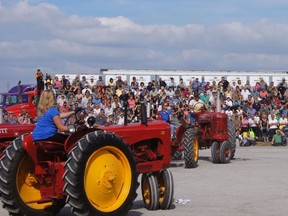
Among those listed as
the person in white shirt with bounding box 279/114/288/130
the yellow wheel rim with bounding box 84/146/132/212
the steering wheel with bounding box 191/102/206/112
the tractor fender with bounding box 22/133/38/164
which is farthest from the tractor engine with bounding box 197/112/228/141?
the tractor fender with bounding box 22/133/38/164

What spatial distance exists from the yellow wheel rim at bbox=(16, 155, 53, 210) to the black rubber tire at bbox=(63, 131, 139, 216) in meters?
0.94

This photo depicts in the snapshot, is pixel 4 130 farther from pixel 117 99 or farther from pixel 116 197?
pixel 117 99

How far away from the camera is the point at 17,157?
9828 mm

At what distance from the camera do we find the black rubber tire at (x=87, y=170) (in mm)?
9219

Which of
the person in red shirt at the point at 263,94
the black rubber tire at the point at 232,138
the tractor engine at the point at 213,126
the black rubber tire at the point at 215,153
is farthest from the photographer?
the person in red shirt at the point at 263,94

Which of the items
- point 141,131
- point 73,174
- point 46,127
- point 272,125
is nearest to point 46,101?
point 46,127

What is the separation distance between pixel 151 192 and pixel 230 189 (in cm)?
320

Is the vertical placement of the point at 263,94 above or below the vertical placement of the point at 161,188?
above

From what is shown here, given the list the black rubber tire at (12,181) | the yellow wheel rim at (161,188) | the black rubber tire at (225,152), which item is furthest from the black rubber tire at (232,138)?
the black rubber tire at (12,181)

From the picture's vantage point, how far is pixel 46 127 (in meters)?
9.87

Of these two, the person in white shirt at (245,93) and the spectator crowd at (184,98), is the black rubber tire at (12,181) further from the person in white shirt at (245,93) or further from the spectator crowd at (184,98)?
the person in white shirt at (245,93)

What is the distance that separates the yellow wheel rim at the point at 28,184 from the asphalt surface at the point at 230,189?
2.92ft

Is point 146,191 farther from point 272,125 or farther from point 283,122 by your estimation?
point 283,122

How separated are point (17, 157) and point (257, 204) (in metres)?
4.11
